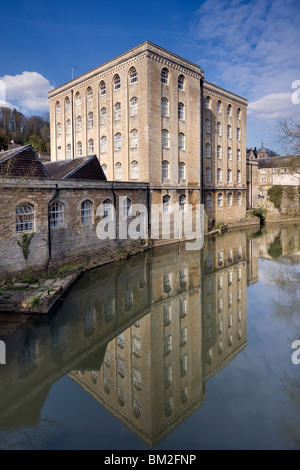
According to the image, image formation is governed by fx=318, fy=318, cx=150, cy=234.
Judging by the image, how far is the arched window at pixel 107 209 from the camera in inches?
656

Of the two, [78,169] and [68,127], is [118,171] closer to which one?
[78,169]

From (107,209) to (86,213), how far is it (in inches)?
64.1

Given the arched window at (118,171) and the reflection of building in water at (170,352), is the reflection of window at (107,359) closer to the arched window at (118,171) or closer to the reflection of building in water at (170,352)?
the reflection of building in water at (170,352)

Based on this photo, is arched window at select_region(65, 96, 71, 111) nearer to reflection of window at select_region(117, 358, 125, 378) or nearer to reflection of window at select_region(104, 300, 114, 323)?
reflection of window at select_region(104, 300, 114, 323)

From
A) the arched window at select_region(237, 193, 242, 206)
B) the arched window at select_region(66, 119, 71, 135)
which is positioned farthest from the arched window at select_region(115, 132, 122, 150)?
the arched window at select_region(237, 193, 242, 206)

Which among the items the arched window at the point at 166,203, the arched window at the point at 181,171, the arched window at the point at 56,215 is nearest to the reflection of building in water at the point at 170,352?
the arched window at the point at 56,215

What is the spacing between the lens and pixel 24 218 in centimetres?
1192

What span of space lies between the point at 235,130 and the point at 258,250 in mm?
15616

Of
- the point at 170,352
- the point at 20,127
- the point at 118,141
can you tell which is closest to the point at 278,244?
the point at 118,141

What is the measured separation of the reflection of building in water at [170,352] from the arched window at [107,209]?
4.54 meters

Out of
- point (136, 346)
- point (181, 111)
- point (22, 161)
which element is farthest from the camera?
point (181, 111)

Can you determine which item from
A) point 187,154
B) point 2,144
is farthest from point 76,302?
point 2,144
